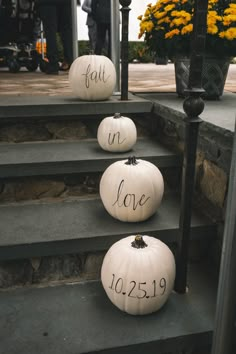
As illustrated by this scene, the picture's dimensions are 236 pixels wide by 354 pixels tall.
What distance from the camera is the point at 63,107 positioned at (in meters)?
2.06

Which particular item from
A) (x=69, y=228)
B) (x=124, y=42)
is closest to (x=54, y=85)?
(x=124, y=42)

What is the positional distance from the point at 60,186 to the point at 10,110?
1.69 ft

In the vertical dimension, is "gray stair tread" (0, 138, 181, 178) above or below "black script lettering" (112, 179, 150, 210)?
above

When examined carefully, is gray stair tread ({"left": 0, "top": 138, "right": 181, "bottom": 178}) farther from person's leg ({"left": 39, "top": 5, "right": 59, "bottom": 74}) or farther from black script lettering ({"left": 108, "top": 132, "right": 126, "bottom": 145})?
person's leg ({"left": 39, "top": 5, "right": 59, "bottom": 74})

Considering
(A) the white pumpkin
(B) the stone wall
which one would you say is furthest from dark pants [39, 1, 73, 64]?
(A) the white pumpkin

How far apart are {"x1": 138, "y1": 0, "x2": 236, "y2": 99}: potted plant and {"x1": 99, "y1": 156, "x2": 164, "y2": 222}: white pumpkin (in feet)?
3.10

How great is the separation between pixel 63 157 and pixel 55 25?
2798mm

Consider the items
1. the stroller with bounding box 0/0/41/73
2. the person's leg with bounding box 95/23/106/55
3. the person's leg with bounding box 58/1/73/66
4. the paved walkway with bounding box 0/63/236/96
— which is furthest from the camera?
the stroller with bounding box 0/0/41/73

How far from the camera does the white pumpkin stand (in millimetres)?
1496

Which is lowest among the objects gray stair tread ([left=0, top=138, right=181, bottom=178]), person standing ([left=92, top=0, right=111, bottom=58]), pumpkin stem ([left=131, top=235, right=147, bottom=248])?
pumpkin stem ([left=131, top=235, right=147, bottom=248])

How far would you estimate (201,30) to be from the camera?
111 centimetres

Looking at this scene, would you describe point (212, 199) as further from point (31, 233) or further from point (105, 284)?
point (31, 233)

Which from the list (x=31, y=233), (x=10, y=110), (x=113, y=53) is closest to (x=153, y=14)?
(x=113, y=53)

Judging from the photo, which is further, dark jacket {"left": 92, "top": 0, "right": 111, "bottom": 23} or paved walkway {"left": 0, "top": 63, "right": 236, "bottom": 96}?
dark jacket {"left": 92, "top": 0, "right": 111, "bottom": 23}
